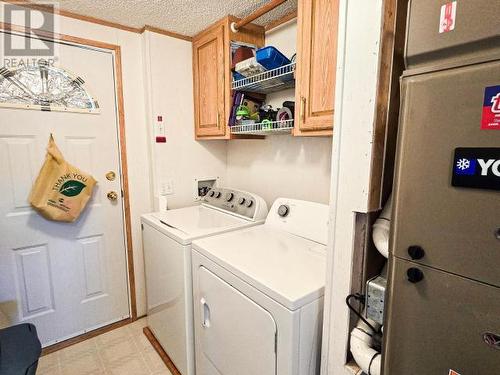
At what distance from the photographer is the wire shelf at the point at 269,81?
1.55 metres

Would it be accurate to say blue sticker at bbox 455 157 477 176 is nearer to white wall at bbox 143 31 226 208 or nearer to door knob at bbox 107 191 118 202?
white wall at bbox 143 31 226 208

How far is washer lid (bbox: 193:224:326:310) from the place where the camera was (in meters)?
1.03

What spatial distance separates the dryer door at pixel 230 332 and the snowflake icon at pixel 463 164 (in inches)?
30.9

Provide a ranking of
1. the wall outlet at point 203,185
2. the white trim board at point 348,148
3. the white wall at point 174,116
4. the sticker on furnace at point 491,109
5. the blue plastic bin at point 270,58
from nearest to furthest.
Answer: the sticker on furnace at point 491,109, the white trim board at point 348,148, the blue plastic bin at point 270,58, the white wall at point 174,116, the wall outlet at point 203,185

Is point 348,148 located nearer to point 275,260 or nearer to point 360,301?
point 360,301

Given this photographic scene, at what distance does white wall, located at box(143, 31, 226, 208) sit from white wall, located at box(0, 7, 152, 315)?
93mm

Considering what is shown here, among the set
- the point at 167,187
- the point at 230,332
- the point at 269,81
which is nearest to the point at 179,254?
the point at 230,332

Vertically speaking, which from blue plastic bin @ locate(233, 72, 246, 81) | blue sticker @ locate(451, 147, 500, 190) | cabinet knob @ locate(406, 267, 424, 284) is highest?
blue plastic bin @ locate(233, 72, 246, 81)

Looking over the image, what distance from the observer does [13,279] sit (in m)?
1.86

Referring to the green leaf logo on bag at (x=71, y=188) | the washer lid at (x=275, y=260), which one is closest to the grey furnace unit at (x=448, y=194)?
the washer lid at (x=275, y=260)

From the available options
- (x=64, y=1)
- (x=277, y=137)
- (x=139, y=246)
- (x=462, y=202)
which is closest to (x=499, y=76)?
(x=462, y=202)

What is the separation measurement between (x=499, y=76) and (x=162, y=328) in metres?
2.13

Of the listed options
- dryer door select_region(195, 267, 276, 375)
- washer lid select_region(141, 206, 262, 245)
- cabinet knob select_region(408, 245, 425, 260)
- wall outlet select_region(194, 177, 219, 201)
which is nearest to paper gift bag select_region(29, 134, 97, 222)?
washer lid select_region(141, 206, 262, 245)

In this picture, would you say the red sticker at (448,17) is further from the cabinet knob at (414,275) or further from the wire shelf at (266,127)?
the wire shelf at (266,127)
